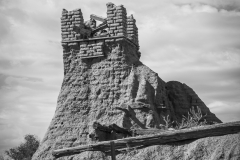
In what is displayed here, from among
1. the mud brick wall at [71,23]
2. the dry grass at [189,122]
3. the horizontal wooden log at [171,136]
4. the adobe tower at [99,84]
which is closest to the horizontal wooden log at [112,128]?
the dry grass at [189,122]

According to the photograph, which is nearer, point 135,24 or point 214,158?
point 214,158

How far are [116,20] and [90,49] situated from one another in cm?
155

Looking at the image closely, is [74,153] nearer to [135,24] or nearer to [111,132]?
[111,132]

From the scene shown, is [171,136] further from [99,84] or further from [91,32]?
[91,32]

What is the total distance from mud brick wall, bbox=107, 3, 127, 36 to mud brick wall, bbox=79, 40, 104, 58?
0.69 meters

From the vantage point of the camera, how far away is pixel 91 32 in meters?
24.3

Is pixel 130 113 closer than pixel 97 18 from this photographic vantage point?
Yes

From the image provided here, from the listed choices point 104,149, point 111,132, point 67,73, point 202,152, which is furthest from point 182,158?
point 67,73

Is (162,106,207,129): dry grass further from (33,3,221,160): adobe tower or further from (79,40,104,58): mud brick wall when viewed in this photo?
(79,40,104,58): mud brick wall

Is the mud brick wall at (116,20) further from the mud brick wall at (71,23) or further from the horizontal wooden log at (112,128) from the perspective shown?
the horizontal wooden log at (112,128)

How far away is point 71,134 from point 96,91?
1.94 metres

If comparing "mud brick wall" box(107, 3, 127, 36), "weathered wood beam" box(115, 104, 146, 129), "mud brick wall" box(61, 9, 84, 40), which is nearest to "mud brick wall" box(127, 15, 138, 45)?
"mud brick wall" box(107, 3, 127, 36)

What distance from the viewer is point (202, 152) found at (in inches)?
587

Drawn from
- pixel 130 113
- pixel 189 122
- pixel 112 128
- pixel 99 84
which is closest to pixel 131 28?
pixel 99 84
